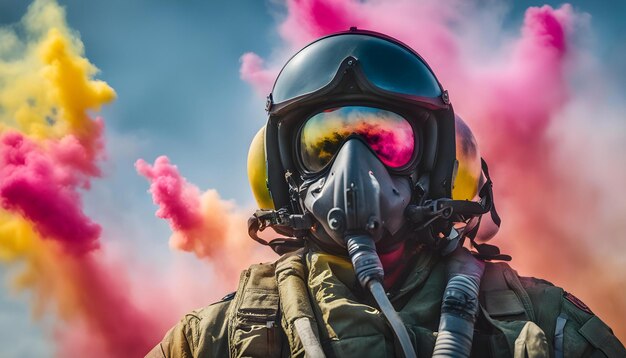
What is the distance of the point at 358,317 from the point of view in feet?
10.6

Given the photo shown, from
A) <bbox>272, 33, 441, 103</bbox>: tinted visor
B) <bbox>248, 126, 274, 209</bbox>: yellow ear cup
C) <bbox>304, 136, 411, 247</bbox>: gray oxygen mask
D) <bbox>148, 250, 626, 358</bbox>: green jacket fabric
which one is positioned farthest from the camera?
<bbox>248, 126, 274, 209</bbox>: yellow ear cup

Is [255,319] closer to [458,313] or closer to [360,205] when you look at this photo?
[360,205]

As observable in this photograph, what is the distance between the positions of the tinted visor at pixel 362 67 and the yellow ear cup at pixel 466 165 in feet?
1.32

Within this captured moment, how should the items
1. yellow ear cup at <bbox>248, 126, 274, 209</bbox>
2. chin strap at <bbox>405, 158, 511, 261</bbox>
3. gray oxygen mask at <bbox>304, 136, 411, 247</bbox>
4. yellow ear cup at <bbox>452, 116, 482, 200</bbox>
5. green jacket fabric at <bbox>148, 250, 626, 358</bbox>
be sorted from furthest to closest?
yellow ear cup at <bbox>248, 126, 274, 209</bbox>
yellow ear cup at <bbox>452, 116, 482, 200</bbox>
chin strap at <bbox>405, 158, 511, 261</bbox>
gray oxygen mask at <bbox>304, 136, 411, 247</bbox>
green jacket fabric at <bbox>148, 250, 626, 358</bbox>

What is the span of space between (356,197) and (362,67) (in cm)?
91

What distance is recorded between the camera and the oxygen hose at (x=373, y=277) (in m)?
3.02

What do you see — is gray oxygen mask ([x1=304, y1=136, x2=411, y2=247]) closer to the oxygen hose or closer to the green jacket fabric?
the oxygen hose

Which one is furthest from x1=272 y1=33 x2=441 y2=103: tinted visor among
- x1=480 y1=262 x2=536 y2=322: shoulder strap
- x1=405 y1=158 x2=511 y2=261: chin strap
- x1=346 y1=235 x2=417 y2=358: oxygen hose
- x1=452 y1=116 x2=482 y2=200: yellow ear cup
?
x1=480 y1=262 x2=536 y2=322: shoulder strap

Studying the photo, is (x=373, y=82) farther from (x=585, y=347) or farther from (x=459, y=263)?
(x=585, y=347)

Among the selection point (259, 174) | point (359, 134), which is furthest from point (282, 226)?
point (359, 134)

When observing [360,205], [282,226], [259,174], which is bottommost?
[360,205]

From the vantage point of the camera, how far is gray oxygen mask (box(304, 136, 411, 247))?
3404 millimetres

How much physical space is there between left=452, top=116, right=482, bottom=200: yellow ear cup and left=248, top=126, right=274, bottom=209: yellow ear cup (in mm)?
1278

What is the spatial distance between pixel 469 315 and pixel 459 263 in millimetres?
484
